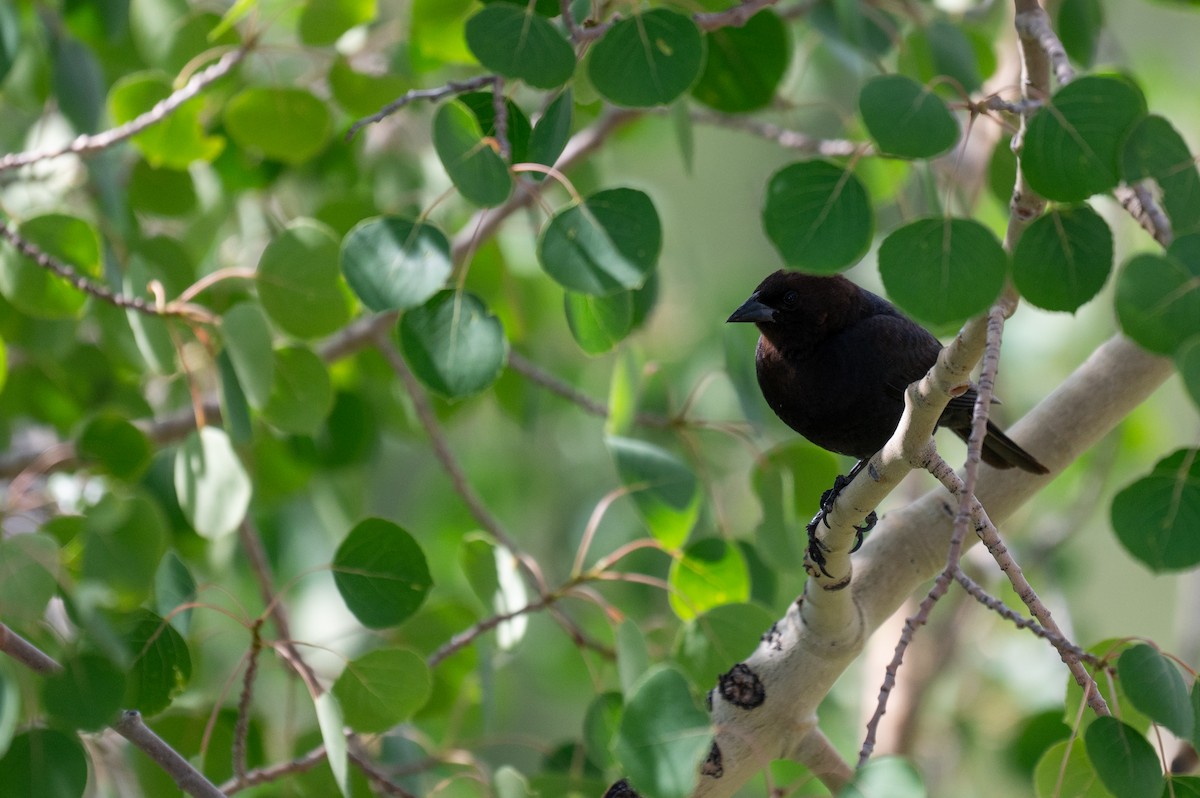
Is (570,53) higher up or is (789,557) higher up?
(570,53)

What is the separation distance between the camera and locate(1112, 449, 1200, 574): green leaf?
46.6 inches

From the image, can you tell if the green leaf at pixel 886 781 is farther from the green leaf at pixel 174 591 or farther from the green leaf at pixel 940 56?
the green leaf at pixel 940 56

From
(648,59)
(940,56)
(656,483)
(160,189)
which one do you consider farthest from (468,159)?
(160,189)

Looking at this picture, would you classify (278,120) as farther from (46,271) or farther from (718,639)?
(718,639)

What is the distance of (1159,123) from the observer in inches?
47.4

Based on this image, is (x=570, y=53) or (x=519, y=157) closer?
(x=570, y=53)

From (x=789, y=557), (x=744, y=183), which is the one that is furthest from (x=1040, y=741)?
(x=744, y=183)

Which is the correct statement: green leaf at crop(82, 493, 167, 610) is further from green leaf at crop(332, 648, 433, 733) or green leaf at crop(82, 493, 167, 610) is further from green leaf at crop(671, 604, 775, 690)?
green leaf at crop(671, 604, 775, 690)

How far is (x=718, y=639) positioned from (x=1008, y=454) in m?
0.52

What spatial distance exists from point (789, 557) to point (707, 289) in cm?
202

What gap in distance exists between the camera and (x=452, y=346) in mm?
A: 1512

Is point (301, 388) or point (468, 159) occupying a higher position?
point (468, 159)

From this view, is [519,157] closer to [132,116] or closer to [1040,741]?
[132,116]

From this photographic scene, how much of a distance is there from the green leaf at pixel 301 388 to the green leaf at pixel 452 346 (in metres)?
0.36
